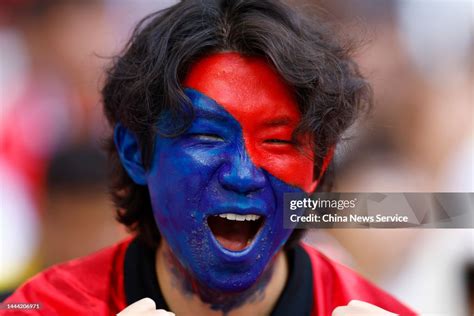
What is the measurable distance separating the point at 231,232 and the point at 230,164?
18cm

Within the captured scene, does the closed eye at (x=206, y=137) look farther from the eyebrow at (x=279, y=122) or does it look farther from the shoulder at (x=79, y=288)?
the shoulder at (x=79, y=288)

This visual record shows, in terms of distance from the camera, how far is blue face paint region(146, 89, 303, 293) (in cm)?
134

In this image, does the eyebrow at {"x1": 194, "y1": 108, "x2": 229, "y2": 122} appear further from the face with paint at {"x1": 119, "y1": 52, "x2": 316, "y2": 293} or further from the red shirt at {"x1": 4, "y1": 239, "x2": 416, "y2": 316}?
the red shirt at {"x1": 4, "y1": 239, "x2": 416, "y2": 316}

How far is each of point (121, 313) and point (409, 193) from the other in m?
0.78

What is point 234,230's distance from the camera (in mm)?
1418

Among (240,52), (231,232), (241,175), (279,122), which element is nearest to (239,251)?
(231,232)

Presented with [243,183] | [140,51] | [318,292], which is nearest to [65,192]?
[140,51]

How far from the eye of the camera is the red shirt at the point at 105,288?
1.51 metres

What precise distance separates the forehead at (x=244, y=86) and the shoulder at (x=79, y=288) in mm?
538

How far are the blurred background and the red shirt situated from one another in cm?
4

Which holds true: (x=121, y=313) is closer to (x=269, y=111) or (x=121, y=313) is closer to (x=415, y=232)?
(x=269, y=111)

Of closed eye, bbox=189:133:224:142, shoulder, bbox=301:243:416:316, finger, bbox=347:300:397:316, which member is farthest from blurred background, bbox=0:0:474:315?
closed eye, bbox=189:133:224:142

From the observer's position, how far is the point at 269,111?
135cm

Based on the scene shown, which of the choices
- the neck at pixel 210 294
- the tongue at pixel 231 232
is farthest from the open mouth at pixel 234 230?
the neck at pixel 210 294
